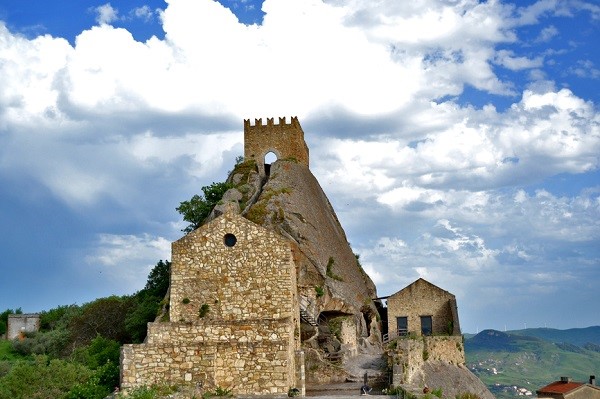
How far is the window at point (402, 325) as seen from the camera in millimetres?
53281

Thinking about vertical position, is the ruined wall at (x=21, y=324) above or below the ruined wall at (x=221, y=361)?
above

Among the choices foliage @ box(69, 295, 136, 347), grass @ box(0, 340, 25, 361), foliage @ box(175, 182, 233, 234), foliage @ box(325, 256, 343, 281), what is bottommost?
grass @ box(0, 340, 25, 361)

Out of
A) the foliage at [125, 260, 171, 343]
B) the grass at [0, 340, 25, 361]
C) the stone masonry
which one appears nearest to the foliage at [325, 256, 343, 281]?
the foliage at [125, 260, 171, 343]

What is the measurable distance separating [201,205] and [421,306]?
18.6 metres

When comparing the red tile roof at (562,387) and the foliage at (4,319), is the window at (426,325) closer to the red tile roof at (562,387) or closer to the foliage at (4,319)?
the red tile roof at (562,387)

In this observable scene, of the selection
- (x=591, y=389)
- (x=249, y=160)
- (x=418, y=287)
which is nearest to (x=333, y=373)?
(x=418, y=287)

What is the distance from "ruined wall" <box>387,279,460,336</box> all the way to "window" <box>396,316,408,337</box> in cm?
22

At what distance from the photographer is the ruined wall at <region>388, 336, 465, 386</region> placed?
102ft

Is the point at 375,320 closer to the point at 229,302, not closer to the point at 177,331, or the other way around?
the point at 229,302

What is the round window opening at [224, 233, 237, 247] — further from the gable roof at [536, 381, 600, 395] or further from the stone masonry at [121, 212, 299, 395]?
the gable roof at [536, 381, 600, 395]

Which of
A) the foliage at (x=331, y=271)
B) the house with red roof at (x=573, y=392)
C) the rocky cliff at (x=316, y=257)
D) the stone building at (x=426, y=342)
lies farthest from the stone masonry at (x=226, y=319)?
the house with red roof at (x=573, y=392)

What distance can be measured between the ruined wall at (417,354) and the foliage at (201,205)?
19.5 m

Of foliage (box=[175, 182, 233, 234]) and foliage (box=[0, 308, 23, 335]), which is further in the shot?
foliage (box=[0, 308, 23, 335])

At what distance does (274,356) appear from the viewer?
770 inches
